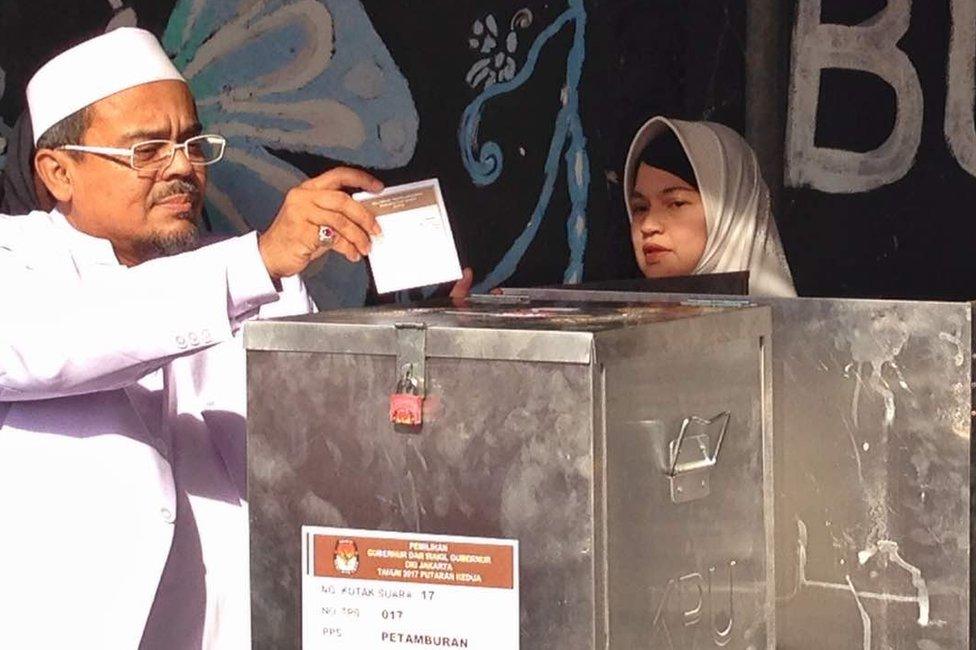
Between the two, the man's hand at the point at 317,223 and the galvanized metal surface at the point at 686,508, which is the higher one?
the man's hand at the point at 317,223

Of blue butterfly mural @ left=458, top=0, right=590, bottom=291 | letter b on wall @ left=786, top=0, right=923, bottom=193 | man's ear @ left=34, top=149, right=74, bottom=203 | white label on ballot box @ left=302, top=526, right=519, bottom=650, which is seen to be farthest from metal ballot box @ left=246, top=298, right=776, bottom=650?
letter b on wall @ left=786, top=0, right=923, bottom=193

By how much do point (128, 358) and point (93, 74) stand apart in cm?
78

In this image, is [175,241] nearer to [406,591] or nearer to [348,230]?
[348,230]

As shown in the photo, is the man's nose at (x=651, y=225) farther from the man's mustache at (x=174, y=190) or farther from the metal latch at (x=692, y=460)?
the metal latch at (x=692, y=460)

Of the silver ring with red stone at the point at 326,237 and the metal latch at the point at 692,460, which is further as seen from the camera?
the silver ring with red stone at the point at 326,237

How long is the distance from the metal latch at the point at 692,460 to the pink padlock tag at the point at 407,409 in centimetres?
29

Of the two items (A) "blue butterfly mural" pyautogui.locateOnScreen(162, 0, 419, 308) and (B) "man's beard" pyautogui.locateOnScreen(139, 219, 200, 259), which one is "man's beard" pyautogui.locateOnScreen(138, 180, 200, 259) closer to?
(B) "man's beard" pyautogui.locateOnScreen(139, 219, 200, 259)

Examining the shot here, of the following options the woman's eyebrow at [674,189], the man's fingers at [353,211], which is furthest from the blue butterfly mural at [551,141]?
the man's fingers at [353,211]

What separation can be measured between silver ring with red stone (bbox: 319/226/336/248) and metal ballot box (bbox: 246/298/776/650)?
198mm

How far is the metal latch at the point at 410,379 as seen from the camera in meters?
1.89

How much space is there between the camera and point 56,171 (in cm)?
300

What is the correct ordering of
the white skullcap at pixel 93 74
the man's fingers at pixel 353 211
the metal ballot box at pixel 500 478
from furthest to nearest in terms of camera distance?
the white skullcap at pixel 93 74 < the man's fingers at pixel 353 211 < the metal ballot box at pixel 500 478

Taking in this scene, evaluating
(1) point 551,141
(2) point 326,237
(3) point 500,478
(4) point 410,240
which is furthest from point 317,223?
(1) point 551,141

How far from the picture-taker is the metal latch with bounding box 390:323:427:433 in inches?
74.3
